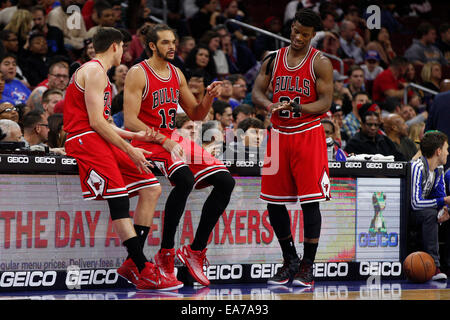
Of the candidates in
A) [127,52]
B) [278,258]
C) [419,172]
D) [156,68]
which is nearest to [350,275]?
[278,258]

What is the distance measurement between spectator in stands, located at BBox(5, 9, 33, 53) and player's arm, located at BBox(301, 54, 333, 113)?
6348 mm

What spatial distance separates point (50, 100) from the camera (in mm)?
9289

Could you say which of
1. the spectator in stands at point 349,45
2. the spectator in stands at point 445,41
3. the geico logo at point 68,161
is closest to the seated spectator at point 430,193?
the geico logo at point 68,161

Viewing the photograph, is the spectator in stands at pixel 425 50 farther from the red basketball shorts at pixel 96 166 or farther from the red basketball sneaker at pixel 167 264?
the red basketball shorts at pixel 96 166

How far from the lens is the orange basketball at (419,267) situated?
7.64 m

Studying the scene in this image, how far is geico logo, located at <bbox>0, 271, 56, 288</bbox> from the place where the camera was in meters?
6.52

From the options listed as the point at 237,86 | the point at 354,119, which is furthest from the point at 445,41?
the point at 237,86

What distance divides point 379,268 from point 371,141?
8.92ft

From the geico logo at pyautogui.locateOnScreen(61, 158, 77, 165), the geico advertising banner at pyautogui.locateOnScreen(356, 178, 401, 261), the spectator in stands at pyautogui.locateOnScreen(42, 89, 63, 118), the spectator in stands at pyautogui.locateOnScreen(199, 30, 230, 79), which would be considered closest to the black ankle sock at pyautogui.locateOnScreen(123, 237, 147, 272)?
the geico logo at pyautogui.locateOnScreen(61, 158, 77, 165)

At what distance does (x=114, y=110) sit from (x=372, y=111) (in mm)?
3461

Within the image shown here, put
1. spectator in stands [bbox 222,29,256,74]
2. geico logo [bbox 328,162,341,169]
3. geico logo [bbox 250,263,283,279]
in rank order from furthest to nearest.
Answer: spectator in stands [bbox 222,29,256,74]
geico logo [bbox 328,162,341,169]
geico logo [bbox 250,263,283,279]

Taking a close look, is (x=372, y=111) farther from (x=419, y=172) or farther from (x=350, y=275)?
(x=350, y=275)

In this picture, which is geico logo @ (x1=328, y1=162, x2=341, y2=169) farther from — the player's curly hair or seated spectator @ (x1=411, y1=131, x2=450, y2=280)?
the player's curly hair

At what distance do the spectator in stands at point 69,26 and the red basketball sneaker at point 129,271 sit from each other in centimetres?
659
